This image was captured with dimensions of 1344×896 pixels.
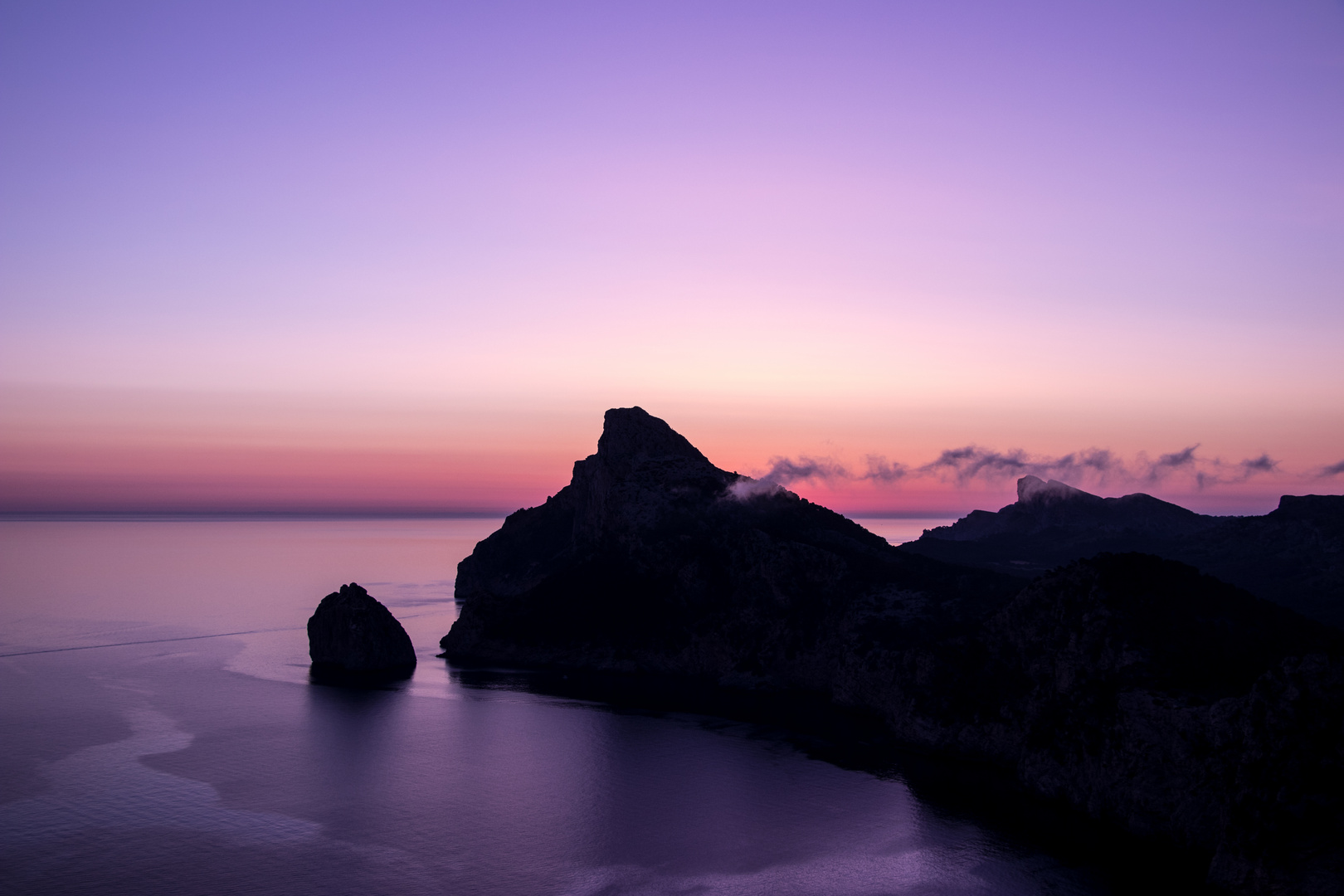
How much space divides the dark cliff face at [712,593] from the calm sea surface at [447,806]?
28.6m

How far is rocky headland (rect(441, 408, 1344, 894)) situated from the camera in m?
65.4

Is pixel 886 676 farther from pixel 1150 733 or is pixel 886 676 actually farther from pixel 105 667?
pixel 105 667

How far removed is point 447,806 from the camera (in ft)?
291

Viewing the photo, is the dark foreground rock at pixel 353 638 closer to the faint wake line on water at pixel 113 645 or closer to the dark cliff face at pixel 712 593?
the dark cliff face at pixel 712 593

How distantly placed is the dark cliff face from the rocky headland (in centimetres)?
39

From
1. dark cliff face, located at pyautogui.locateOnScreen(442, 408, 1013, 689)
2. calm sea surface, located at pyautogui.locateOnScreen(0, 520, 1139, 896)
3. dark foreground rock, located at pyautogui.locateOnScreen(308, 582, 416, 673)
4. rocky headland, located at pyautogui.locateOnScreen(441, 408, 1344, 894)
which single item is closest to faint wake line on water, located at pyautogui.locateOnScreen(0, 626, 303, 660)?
calm sea surface, located at pyautogui.locateOnScreen(0, 520, 1139, 896)

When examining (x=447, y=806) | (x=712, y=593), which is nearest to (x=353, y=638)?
(x=712, y=593)

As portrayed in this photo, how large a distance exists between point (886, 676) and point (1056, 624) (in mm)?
32256

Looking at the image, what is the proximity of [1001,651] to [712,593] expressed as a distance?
65036mm

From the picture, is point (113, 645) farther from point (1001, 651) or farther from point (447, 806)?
point (1001, 651)

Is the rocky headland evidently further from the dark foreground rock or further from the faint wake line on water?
the faint wake line on water

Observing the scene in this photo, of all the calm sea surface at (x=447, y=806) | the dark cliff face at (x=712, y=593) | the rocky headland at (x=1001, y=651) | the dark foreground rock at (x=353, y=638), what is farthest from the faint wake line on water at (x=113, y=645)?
the rocky headland at (x=1001, y=651)

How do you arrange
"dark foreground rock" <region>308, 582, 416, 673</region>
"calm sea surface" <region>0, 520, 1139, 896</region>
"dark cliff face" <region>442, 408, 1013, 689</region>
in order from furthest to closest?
"dark foreground rock" <region>308, 582, 416, 673</region>
"dark cliff face" <region>442, 408, 1013, 689</region>
"calm sea surface" <region>0, 520, 1139, 896</region>

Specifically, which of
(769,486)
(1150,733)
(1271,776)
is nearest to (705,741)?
(1150,733)
